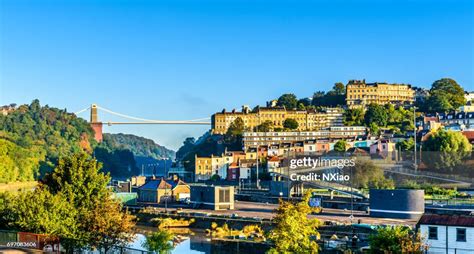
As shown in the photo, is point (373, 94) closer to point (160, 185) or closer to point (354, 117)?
point (354, 117)

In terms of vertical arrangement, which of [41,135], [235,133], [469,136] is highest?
[41,135]

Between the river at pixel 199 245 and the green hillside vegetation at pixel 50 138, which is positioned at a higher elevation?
the green hillside vegetation at pixel 50 138

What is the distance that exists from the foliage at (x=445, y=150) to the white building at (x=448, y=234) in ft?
137

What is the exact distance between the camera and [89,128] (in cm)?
17612

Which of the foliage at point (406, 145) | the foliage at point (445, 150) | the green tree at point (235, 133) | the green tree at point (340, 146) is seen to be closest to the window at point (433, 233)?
the foliage at point (445, 150)

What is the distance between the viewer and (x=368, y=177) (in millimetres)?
62844

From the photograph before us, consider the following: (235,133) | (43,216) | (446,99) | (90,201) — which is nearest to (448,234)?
(90,201)

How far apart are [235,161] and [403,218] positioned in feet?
196

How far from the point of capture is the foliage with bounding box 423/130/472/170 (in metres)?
69.3

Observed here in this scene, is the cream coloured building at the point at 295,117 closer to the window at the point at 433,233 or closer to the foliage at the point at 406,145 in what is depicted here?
the foliage at the point at 406,145

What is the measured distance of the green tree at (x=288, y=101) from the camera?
139 metres

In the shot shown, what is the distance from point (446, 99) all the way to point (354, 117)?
15.1 metres

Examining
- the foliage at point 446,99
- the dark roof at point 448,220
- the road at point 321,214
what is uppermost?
the foliage at point 446,99

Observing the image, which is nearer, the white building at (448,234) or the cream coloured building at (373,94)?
the white building at (448,234)
